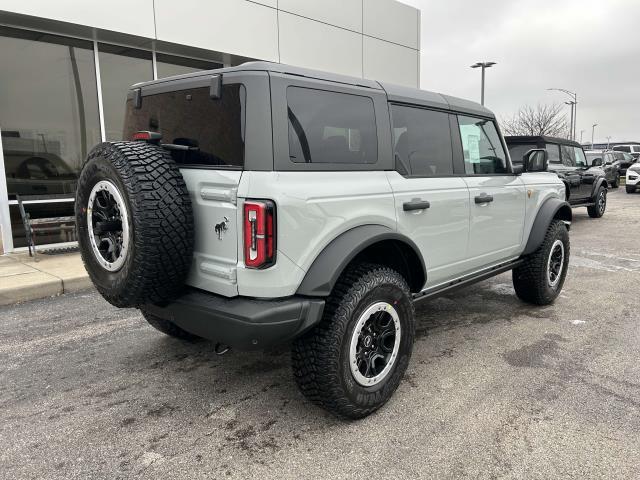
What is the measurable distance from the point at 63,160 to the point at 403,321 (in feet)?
23.4

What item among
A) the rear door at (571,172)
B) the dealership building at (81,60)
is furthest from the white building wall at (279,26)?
the rear door at (571,172)

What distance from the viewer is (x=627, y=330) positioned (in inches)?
168

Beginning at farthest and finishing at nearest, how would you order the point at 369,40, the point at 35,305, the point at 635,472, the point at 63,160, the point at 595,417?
the point at 369,40 < the point at 63,160 < the point at 35,305 < the point at 595,417 < the point at 635,472

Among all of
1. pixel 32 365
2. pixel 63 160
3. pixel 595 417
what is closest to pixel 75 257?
pixel 63 160

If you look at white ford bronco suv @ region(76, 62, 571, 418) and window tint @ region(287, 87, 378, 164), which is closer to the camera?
white ford bronco suv @ region(76, 62, 571, 418)

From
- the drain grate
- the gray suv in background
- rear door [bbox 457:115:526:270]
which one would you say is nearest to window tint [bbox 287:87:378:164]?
rear door [bbox 457:115:526:270]

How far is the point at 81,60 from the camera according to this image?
8062 mm

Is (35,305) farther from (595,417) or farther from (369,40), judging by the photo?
(369,40)

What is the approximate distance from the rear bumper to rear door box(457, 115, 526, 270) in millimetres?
1845

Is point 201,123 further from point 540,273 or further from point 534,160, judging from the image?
point 540,273

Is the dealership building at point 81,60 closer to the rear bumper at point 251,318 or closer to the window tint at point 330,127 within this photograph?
the rear bumper at point 251,318

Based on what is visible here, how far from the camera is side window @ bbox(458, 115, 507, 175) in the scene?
12.7ft

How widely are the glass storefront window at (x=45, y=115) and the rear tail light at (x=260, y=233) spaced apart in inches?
252

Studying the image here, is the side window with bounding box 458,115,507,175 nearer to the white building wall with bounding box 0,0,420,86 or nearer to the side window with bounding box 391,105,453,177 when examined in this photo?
the side window with bounding box 391,105,453,177
